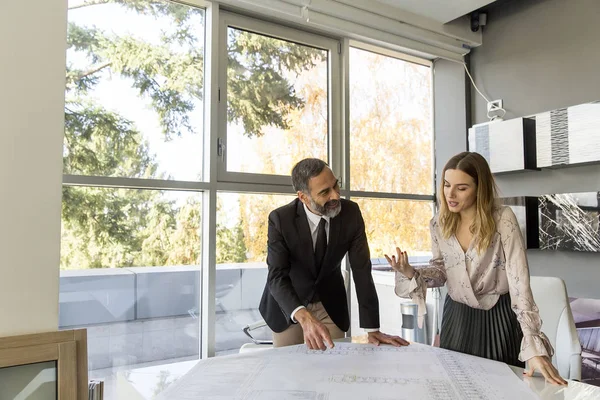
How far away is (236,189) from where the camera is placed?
283 cm

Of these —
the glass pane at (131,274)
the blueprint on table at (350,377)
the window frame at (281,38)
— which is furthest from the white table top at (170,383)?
the window frame at (281,38)

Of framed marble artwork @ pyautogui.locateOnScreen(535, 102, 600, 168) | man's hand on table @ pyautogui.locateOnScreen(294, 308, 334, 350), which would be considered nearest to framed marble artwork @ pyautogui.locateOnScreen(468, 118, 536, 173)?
framed marble artwork @ pyautogui.locateOnScreen(535, 102, 600, 168)

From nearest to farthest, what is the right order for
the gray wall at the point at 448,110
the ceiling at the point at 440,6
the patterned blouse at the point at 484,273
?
the patterned blouse at the point at 484,273
the ceiling at the point at 440,6
the gray wall at the point at 448,110

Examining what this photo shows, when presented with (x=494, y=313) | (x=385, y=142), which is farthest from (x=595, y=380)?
(x=385, y=142)

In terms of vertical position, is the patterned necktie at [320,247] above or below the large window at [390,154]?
below

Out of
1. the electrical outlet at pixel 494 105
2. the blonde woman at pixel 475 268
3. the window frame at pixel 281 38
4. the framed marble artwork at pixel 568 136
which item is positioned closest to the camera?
the blonde woman at pixel 475 268

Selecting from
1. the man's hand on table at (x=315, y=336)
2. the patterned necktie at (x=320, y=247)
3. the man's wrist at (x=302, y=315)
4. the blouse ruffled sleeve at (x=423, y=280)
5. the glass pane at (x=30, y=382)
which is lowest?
the glass pane at (x=30, y=382)

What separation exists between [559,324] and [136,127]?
2285 mm

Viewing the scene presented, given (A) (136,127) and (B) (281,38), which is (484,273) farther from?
(B) (281,38)

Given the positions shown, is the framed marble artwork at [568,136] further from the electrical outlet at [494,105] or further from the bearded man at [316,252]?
the bearded man at [316,252]

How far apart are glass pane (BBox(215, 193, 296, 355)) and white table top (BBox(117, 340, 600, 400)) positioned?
4.07 feet

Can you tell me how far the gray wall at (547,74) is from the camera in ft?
9.42

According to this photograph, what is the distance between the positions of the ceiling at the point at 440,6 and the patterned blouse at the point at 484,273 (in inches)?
72.3

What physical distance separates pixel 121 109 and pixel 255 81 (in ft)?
2.82
